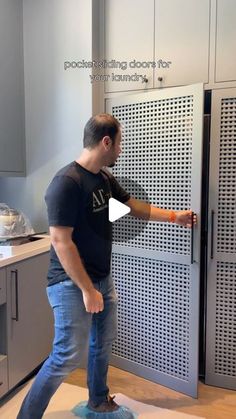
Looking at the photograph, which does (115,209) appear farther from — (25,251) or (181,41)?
(181,41)

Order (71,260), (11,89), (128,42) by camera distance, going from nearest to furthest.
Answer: (71,260)
(128,42)
(11,89)

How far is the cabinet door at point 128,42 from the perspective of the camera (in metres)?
2.32

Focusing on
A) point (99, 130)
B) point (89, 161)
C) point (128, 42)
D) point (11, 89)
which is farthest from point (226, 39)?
point (11, 89)

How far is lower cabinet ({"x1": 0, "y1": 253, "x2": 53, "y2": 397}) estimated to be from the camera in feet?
6.68

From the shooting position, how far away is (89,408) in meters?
1.96

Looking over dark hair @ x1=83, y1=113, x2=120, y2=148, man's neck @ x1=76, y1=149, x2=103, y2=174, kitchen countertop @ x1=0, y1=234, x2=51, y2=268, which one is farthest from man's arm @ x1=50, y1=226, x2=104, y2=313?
kitchen countertop @ x1=0, y1=234, x2=51, y2=268

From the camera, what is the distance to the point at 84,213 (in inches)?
63.3

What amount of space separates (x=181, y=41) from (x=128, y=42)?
35 centimetres

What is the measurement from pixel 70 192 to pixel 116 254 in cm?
100

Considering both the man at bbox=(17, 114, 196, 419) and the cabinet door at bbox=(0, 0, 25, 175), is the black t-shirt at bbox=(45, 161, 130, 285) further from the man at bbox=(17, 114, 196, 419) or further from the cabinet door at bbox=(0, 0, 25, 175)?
the cabinet door at bbox=(0, 0, 25, 175)

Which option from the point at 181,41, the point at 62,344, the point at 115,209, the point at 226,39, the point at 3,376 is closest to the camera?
the point at 62,344

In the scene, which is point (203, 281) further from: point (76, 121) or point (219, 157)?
point (76, 121)

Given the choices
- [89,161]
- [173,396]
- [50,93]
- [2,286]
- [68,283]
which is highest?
[50,93]

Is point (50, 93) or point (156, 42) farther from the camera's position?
point (50, 93)
